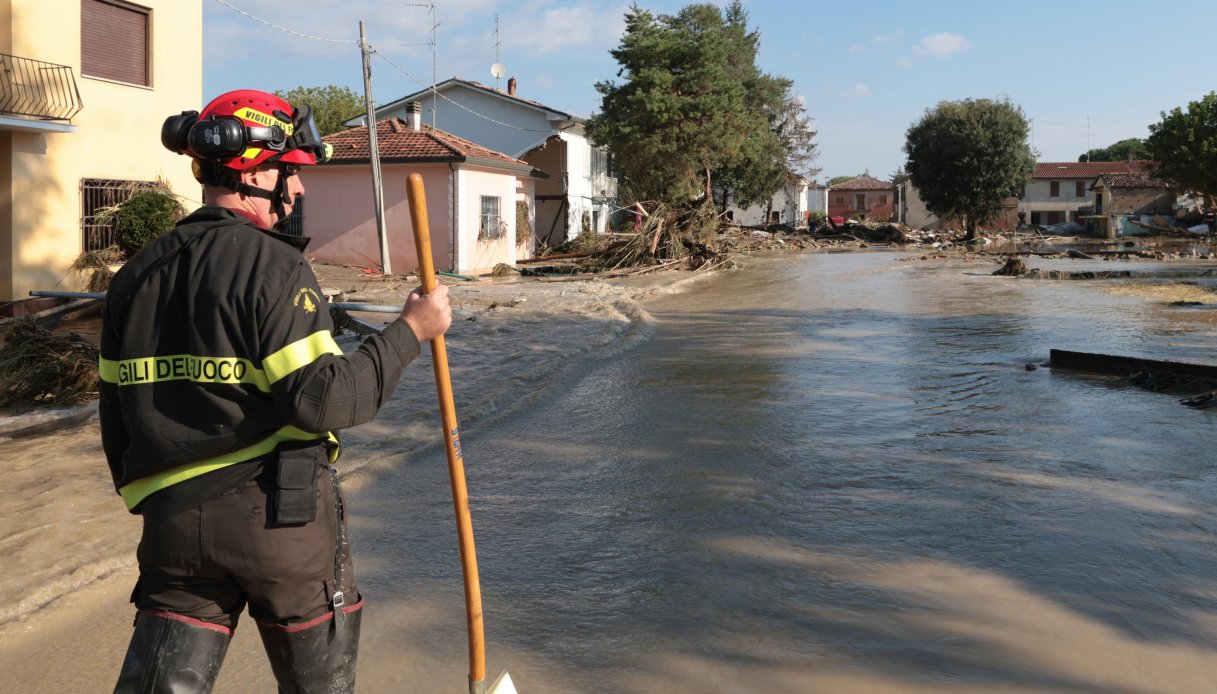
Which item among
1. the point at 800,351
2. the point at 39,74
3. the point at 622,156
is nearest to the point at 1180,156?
the point at 622,156

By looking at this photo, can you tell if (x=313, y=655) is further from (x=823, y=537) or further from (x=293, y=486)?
(x=823, y=537)

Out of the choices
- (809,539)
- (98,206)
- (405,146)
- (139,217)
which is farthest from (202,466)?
(405,146)

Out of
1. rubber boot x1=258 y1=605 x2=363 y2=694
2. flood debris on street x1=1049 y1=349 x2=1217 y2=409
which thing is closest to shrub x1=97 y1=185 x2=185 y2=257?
flood debris on street x1=1049 y1=349 x2=1217 y2=409

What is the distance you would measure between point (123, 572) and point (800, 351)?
971cm

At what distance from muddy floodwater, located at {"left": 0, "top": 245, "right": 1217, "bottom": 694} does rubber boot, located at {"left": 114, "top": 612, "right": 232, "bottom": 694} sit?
1.54m

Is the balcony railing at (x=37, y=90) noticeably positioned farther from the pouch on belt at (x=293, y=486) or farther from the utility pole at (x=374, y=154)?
the pouch on belt at (x=293, y=486)

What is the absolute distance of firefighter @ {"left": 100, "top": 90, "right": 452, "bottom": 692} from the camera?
2254mm

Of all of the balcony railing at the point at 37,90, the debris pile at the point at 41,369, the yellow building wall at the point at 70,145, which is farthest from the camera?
the yellow building wall at the point at 70,145

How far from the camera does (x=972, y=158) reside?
5900 cm

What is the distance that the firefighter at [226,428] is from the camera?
2.25 meters

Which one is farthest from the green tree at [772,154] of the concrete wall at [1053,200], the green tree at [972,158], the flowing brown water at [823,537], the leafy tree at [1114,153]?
the leafy tree at [1114,153]

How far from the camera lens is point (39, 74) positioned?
1532 cm

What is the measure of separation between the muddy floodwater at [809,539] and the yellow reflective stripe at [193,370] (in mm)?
1926

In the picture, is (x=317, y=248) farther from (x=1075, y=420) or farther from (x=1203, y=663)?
(x=1203, y=663)
